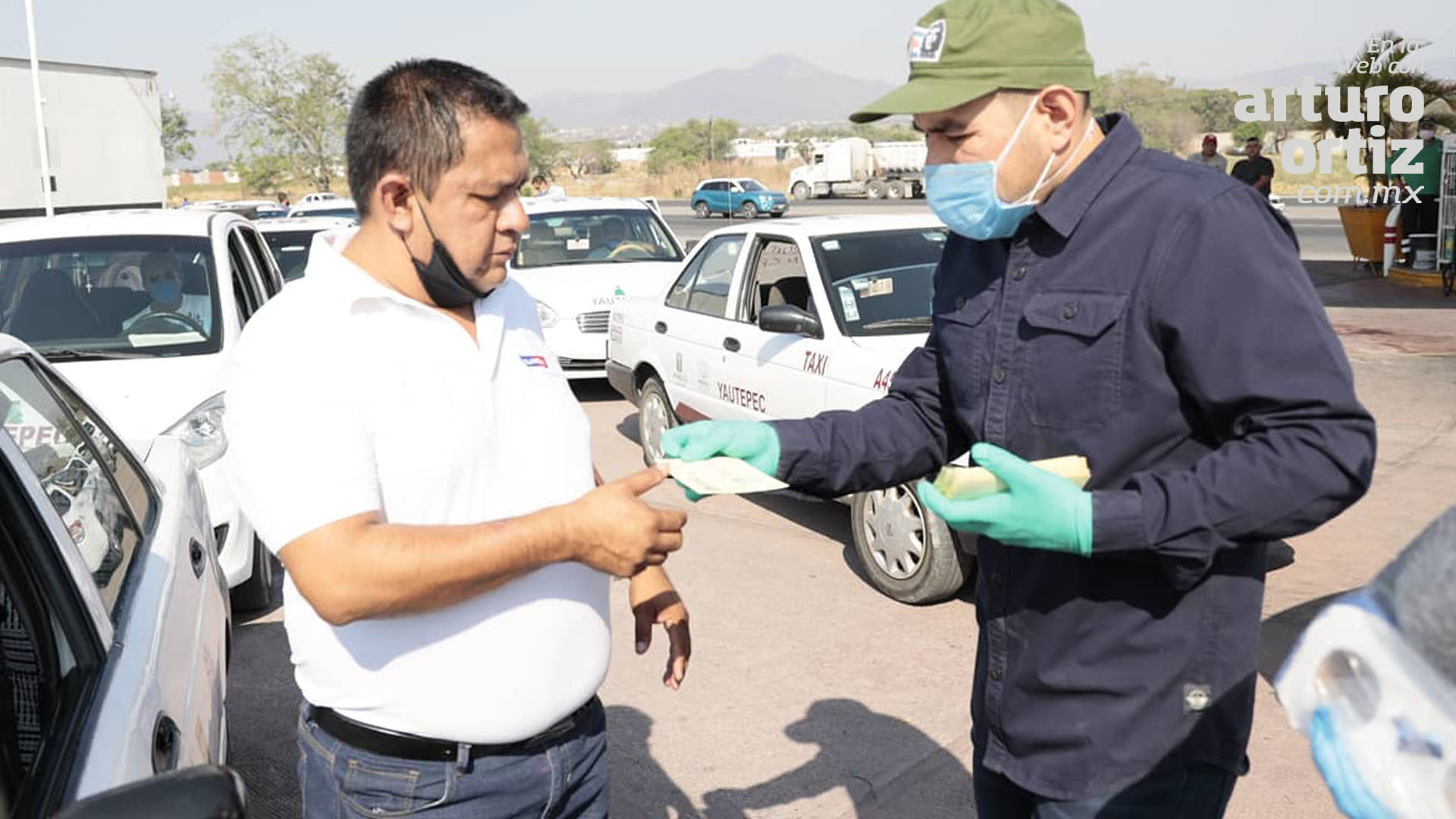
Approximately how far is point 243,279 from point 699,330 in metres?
2.61

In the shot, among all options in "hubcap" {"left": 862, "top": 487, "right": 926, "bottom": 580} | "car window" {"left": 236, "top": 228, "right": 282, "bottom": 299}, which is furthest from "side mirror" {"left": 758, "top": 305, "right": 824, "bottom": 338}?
"car window" {"left": 236, "top": 228, "right": 282, "bottom": 299}

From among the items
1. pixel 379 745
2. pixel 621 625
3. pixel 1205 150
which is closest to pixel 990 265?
pixel 379 745

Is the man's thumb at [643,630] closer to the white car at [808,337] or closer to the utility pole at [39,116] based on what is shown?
the white car at [808,337]

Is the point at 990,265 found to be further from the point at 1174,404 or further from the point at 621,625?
the point at 621,625

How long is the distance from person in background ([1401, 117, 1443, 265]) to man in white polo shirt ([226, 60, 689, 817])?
17.1 m

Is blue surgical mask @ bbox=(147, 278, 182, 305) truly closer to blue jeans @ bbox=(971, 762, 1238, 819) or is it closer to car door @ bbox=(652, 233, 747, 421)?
car door @ bbox=(652, 233, 747, 421)

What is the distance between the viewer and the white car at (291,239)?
11570 millimetres

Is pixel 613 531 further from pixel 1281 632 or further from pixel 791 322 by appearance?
pixel 791 322

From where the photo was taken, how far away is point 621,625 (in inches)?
224

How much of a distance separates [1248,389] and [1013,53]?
2.21 feet

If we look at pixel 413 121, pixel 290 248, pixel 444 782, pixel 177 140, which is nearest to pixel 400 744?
pixel 444 782

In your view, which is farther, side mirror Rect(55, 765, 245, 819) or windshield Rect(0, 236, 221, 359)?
windshield Rect(0, 236, 221, 359)

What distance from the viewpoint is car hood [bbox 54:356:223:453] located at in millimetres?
5566

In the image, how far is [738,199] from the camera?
143 ft
